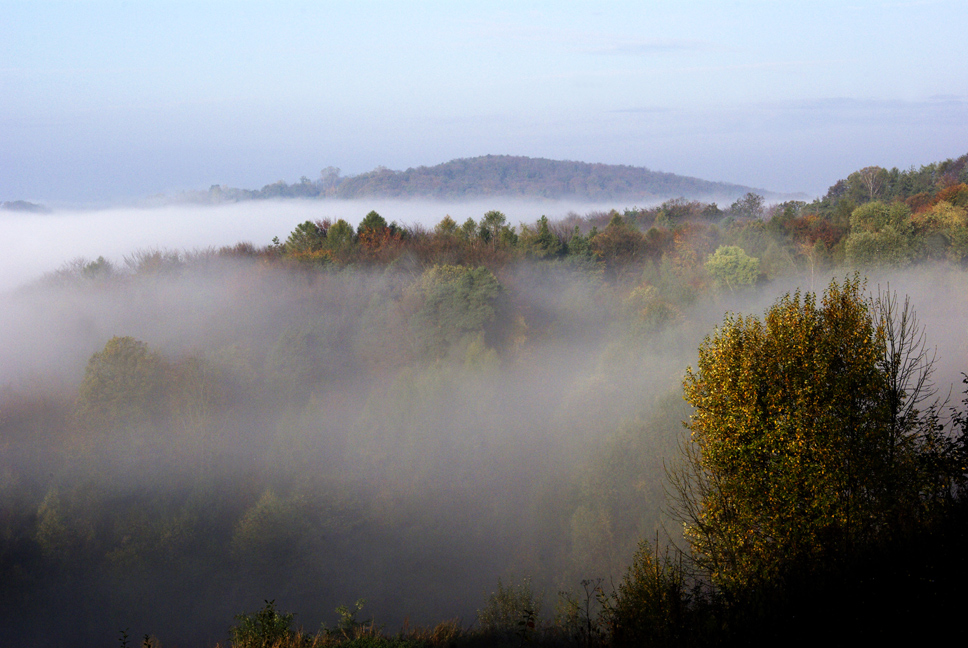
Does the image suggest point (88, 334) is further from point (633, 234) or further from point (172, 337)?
point (633, 234)

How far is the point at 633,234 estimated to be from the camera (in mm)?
82562

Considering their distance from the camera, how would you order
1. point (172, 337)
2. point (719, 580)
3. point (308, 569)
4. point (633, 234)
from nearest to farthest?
point (719, 580)
point (308, 569)
point (172, 337)
point (633, 234)

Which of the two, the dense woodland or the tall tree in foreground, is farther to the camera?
the dense woodland

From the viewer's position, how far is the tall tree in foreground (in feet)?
43.0

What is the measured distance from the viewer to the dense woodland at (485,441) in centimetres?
1326

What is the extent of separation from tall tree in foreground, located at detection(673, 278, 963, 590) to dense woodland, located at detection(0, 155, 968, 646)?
0.07 m

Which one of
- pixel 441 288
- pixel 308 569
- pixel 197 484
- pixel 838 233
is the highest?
pixel 838 233

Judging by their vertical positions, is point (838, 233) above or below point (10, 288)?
above

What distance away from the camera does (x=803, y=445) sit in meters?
13.2

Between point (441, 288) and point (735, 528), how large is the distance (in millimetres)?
46915

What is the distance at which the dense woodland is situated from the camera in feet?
43.5

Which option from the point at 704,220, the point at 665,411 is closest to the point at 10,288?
the point at 665,411

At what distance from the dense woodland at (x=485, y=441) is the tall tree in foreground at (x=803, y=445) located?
7 centimetres

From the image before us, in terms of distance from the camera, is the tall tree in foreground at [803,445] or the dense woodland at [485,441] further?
the dense woodland at [485,441]
